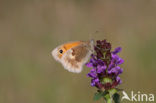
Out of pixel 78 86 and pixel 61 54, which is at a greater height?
pixel 61 54

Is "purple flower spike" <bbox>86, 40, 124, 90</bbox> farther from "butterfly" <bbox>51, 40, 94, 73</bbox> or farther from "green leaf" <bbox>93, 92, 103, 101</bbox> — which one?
"butterfly" <bbox>51, 40, 94, 73</bbox>

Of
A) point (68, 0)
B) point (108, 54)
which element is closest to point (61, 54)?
point (108, 54)

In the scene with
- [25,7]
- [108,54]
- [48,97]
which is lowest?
[48,97]

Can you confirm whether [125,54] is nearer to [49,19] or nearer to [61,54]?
[49,19]

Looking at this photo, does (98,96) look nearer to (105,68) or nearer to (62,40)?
(105,68)

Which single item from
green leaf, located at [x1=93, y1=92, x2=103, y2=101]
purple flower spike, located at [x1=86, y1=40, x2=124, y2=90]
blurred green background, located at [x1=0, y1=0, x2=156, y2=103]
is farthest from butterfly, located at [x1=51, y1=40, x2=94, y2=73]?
blurred green background, located at [x1=0, y1=0, x2=156, y2=103]

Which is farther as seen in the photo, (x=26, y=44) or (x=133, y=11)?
(x=133, y=11)

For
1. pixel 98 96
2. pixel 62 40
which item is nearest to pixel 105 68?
pixel 98 96
